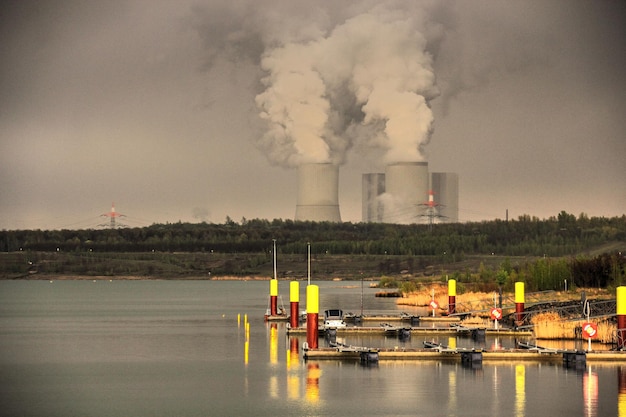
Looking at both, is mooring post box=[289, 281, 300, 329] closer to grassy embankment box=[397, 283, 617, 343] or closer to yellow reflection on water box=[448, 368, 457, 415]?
grassy embankment box=[397, 283, 617, 343]

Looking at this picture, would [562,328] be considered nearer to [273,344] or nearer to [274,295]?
[273,344]

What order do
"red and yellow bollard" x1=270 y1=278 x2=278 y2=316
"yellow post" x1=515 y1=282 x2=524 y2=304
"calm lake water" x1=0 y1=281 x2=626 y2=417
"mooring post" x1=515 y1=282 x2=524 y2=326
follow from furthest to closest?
"red and yellow bollard" x1=270 y1=278 x2=278 y2=316
"mooring post" x1=515 y1=282 x2=524 y2=326
"yellow post" x1=515 y1=282 x2=524 y2=304
"calm lake water" x1=0 y1=281 x2=626 y2=417

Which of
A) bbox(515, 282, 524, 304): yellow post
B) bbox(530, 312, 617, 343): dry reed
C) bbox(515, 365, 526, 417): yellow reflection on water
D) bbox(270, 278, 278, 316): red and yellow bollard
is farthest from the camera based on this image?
bbox(270, 278, 278, 316): red and yellow bollard

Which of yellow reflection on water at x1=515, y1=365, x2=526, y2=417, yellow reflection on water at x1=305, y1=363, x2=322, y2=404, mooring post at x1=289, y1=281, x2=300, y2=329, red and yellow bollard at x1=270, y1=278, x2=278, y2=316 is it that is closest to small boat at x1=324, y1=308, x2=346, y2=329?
mooring post at x1=289, y1=281, x2=300, y2=329

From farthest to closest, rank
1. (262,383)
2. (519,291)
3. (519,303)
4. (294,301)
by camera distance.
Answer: (519,303)
(519,291)
(294,301)
(262,383)

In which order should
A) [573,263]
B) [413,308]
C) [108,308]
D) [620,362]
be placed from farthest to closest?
[108,308] → [413,308] → [573,263] → [620,362]

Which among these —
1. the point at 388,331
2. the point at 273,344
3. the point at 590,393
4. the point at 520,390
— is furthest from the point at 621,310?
the point at 273,344

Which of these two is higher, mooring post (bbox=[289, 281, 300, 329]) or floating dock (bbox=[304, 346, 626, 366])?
→ mooring post (bbox=[289, 281, 300, 329])

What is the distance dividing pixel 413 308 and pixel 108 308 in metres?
22.5

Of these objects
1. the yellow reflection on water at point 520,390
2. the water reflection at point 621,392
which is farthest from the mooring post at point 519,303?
the water reflection at point 621,392

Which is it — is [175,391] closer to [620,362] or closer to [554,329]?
[620,362]

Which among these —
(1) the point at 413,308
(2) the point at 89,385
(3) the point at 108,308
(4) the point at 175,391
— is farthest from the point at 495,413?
(3) the point at 108,308

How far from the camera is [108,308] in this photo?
295ft

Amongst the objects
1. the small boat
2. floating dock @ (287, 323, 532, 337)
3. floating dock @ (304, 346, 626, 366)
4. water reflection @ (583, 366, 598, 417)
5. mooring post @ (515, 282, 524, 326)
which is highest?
mooring post @ (515, 282, 524, 326)
